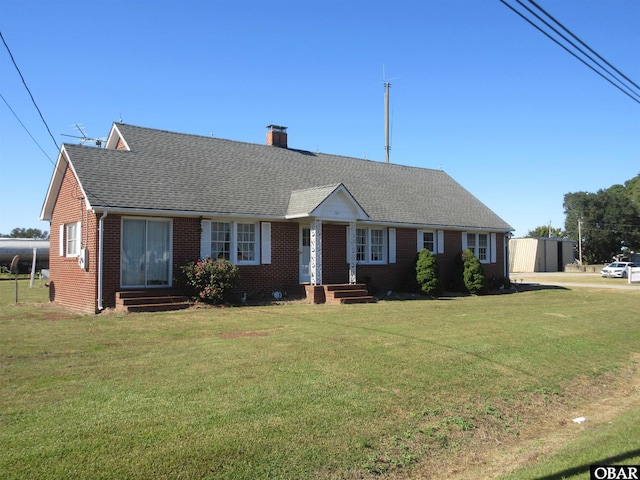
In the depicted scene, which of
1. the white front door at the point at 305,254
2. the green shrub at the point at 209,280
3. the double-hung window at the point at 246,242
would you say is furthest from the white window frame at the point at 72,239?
the white front door at the point at 305,254

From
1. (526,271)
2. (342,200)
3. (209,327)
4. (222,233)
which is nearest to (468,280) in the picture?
(342,200)

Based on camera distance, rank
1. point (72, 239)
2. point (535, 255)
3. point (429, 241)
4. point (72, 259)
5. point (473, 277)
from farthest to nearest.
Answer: point (535, 255)
point (429, 241)
point (473, 277)
point (72, 239)
point (72, 259)

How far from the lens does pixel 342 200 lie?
19.7 metres

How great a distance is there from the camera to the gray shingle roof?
17172 mm

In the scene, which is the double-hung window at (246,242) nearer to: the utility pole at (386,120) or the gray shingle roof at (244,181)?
the gray shingle roof at (244,181)

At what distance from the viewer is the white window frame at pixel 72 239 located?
17547 mm

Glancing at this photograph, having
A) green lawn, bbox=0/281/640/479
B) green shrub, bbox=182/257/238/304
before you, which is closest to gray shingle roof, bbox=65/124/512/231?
green shrub, bbox=182/257/238/304

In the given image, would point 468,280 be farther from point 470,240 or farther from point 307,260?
point 307,260

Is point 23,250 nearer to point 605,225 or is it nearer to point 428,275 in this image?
point 428,275

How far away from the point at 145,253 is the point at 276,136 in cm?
1122

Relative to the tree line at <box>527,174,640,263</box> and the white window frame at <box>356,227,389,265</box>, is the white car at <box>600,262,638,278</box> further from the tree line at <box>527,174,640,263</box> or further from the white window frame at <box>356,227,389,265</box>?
the white window frame at <box>356,227,389,265</box>

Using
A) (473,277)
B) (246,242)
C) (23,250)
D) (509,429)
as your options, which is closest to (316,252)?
(246,242)

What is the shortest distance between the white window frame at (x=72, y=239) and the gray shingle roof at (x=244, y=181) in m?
2.18

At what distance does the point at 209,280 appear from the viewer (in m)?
16.6
